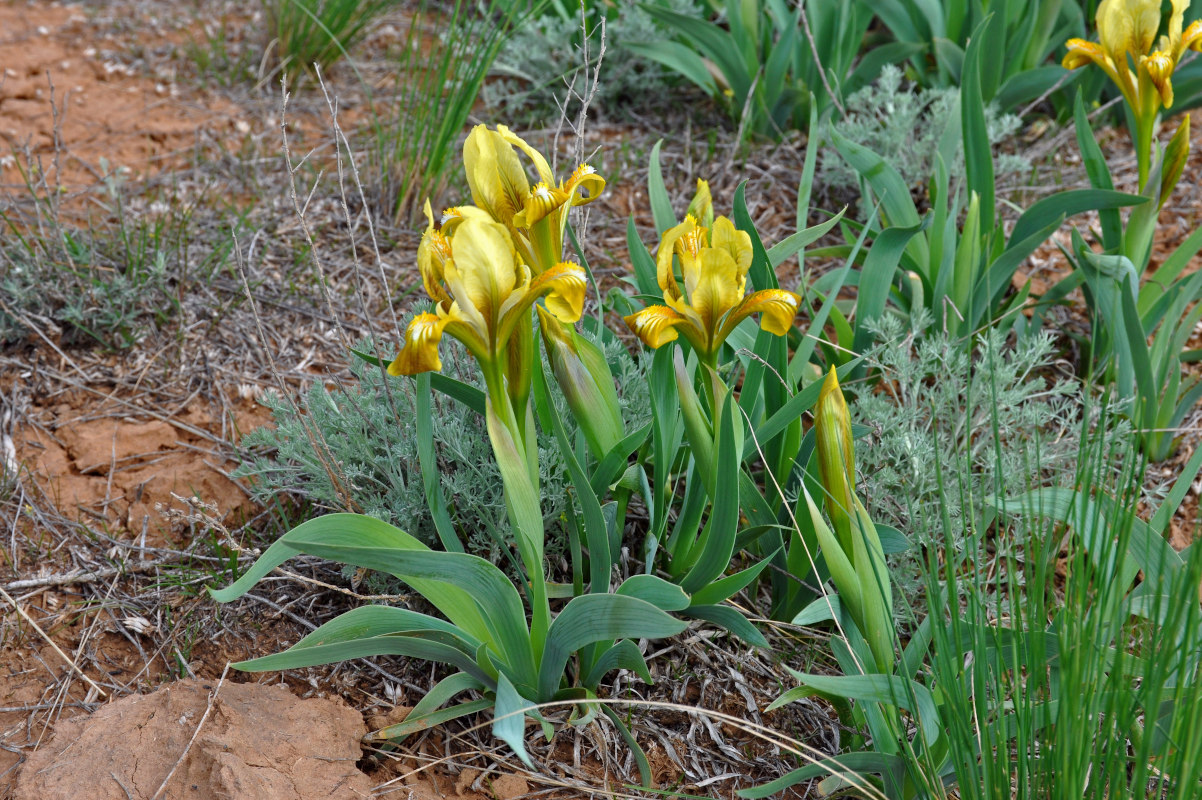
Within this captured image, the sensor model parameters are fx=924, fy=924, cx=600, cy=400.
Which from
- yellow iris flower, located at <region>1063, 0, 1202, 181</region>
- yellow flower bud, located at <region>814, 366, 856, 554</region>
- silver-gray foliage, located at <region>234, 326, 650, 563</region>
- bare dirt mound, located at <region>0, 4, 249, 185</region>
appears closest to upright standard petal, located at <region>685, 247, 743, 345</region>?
yellow flower bud, located at <region>814, 366, 856, 554</region>

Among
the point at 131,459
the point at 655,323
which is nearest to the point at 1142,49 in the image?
the point at 655,323

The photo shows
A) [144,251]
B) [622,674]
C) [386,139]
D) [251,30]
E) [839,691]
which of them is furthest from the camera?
[251,30]

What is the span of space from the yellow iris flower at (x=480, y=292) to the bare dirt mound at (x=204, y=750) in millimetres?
627

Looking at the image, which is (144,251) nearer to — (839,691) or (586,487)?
(586,487)

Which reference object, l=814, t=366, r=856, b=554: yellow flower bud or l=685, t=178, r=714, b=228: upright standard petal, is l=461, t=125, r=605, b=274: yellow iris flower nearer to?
l=685, t=178, r=714, b=228: upright standard petal

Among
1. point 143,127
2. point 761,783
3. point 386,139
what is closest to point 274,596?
point 761,783

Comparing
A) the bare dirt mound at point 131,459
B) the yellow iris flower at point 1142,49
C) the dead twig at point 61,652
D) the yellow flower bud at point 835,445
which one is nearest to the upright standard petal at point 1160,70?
the yellow iris flower at point 1142,49

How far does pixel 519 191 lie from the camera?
1203 mm

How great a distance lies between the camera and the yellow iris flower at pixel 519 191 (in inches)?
45.8

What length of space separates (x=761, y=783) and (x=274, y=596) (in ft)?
2.95

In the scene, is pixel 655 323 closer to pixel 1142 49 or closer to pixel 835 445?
pixel 835 445

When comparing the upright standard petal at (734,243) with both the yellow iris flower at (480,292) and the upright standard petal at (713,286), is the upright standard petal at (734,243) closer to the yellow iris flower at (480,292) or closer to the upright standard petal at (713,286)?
the upright standard petal at (713,286)

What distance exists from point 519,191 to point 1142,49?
1.29 metres

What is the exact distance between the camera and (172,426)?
2.04 meters
